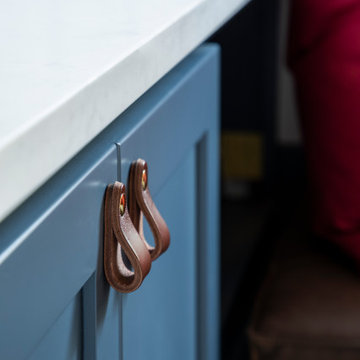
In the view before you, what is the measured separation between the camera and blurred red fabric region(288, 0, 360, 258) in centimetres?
106

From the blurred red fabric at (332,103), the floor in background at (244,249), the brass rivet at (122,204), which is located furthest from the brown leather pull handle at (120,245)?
the floor in background at (244,249)

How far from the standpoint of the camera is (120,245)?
1.59 ft

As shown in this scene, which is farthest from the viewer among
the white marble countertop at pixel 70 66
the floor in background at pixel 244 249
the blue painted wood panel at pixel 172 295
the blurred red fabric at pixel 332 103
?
the floor in background at pixel 244 249

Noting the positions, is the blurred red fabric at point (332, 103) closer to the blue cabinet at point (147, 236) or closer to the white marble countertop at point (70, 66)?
the blue cabinet at point (147, 236)

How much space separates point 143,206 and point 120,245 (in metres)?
0.04

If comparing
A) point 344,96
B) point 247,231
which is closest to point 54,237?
point 344,96

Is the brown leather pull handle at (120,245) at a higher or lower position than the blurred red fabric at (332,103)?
lower

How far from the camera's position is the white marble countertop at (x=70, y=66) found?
31 centimetres

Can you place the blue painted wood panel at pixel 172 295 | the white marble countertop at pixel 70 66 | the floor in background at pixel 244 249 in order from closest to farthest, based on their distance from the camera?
the white marble countertop at pixel 70 66, the blue painted wood panel at pixel 172 295, the floor in background at pixel 244 249

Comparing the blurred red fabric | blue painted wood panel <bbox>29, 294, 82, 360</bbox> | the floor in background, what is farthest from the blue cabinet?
the floor in background

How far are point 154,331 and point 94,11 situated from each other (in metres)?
0.27

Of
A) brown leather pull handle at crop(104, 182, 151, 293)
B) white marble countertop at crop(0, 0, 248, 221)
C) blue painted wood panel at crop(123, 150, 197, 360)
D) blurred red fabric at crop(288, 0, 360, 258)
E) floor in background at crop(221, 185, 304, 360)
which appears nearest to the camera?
white marble countertop at crop(0, 0, 248, 221)

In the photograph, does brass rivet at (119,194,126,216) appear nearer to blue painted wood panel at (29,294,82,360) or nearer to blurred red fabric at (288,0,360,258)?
blue painted wood panel at (29,294,82,360)

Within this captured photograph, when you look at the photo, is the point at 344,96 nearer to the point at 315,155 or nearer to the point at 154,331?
the point at 315,155
